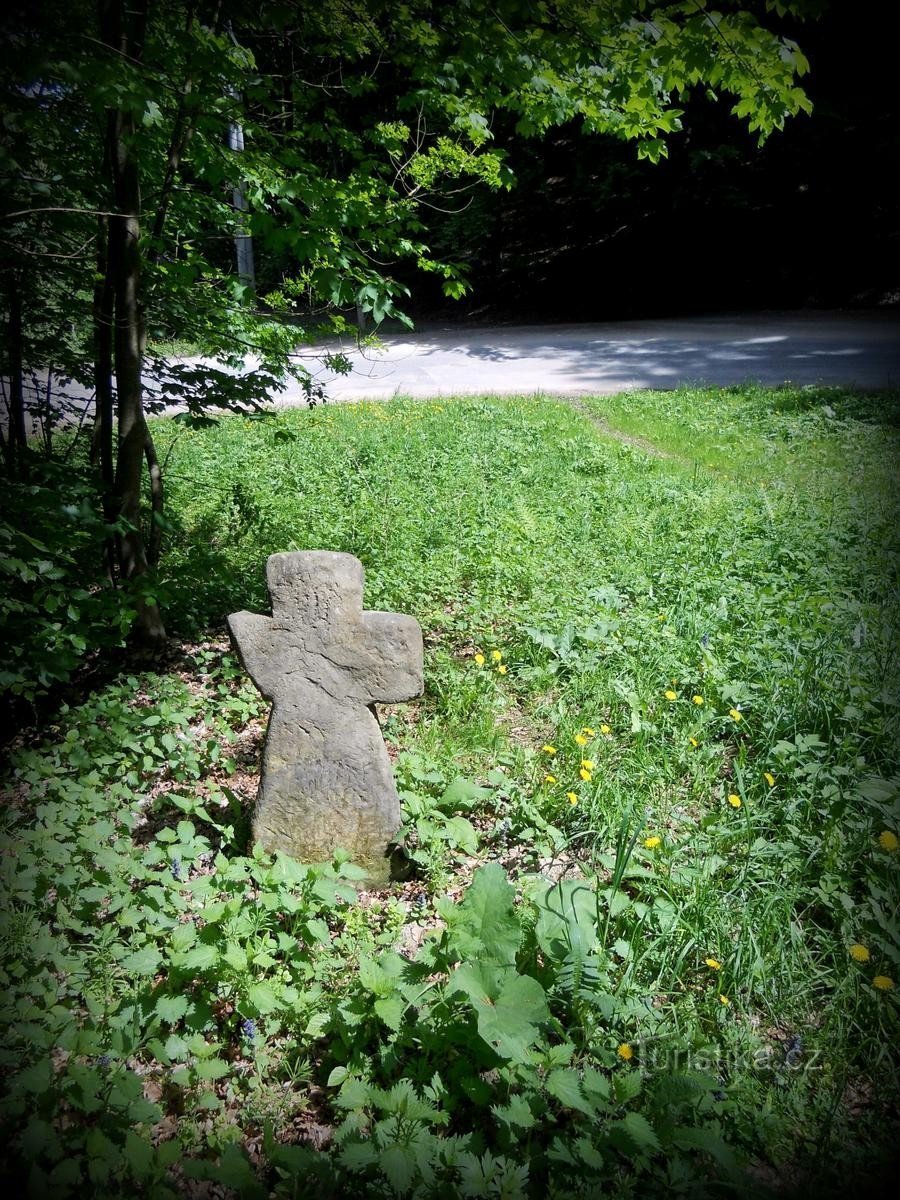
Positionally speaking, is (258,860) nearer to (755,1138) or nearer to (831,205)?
(755,1138)

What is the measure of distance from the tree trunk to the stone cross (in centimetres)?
106

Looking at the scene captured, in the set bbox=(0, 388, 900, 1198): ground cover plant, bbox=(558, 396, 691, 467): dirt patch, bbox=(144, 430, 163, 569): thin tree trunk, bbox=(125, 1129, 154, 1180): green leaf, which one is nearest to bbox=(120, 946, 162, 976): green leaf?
bbox=(0, 388, 900, 1198): ground cover plant

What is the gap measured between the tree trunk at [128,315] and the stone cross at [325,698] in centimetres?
106

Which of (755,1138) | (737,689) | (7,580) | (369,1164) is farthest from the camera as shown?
(737,689)

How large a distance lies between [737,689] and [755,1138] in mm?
1858

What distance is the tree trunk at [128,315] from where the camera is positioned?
3.25 m

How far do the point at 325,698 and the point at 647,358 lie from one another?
12.2 meters

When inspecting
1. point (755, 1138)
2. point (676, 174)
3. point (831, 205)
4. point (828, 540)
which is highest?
point (676, 174)

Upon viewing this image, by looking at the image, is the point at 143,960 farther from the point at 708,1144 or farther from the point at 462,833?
the point at 708,1144

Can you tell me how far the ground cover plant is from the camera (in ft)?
5.46

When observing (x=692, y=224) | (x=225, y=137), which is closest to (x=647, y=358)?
(x=692, y=224)

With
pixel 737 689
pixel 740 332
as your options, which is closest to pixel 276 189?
pixel 737 689

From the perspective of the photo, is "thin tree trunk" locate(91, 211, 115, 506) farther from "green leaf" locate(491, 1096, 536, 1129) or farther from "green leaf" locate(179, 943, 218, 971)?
"green leaf" locate(491, 1096, 536, 1129)

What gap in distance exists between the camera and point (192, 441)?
8484 millimetres
